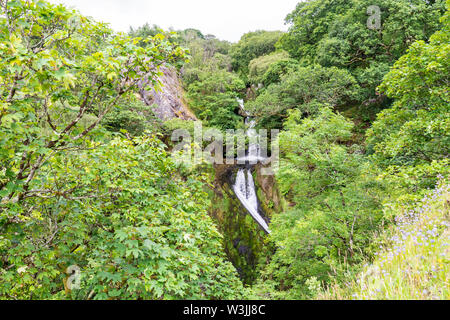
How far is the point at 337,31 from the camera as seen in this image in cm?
1773

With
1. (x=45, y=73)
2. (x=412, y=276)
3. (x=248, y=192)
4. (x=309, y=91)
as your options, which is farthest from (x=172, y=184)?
(x=309, y=91)

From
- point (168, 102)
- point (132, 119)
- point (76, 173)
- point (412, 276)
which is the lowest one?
point (412, 276)

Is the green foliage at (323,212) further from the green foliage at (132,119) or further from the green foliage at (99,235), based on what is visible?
the green foliage at (132,119)

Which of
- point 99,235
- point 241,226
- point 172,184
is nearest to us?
point 99,235

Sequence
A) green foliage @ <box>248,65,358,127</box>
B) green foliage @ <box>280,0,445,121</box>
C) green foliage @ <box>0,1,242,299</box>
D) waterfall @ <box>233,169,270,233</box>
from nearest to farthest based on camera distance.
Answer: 1. green foliage @ <box>0,1,242,299</box>
2. waterfall @ <box>233,169,270,233</box>
3. green foliage @ <box>280,0,445,121</box>
4. green foliage @ <box>248,65,358,127</box>

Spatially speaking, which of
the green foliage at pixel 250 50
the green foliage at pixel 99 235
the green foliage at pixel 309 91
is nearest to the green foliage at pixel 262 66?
the green foliage at pixel 250 50

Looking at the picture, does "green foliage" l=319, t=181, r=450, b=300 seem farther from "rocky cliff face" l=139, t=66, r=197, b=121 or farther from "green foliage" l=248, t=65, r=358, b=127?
"rocky cliff face" l=139, t=66, r=197, b=121

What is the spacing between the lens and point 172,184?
4129 mm

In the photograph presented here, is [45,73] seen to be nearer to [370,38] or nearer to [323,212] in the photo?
[323,212]

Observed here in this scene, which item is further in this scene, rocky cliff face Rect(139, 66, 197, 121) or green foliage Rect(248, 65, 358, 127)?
rocky cliff face Rect(139, 66, 197, 121)

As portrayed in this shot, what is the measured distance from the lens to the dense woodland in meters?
2.33

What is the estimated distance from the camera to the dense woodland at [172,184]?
2332 mm

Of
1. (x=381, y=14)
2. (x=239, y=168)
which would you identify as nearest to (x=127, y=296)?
(x=239, y=168)

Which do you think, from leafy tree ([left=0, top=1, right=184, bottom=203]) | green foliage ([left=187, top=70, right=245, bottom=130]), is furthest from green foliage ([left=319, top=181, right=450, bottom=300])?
green foliage ([left=187, top=70, right=245, bottom=130])
